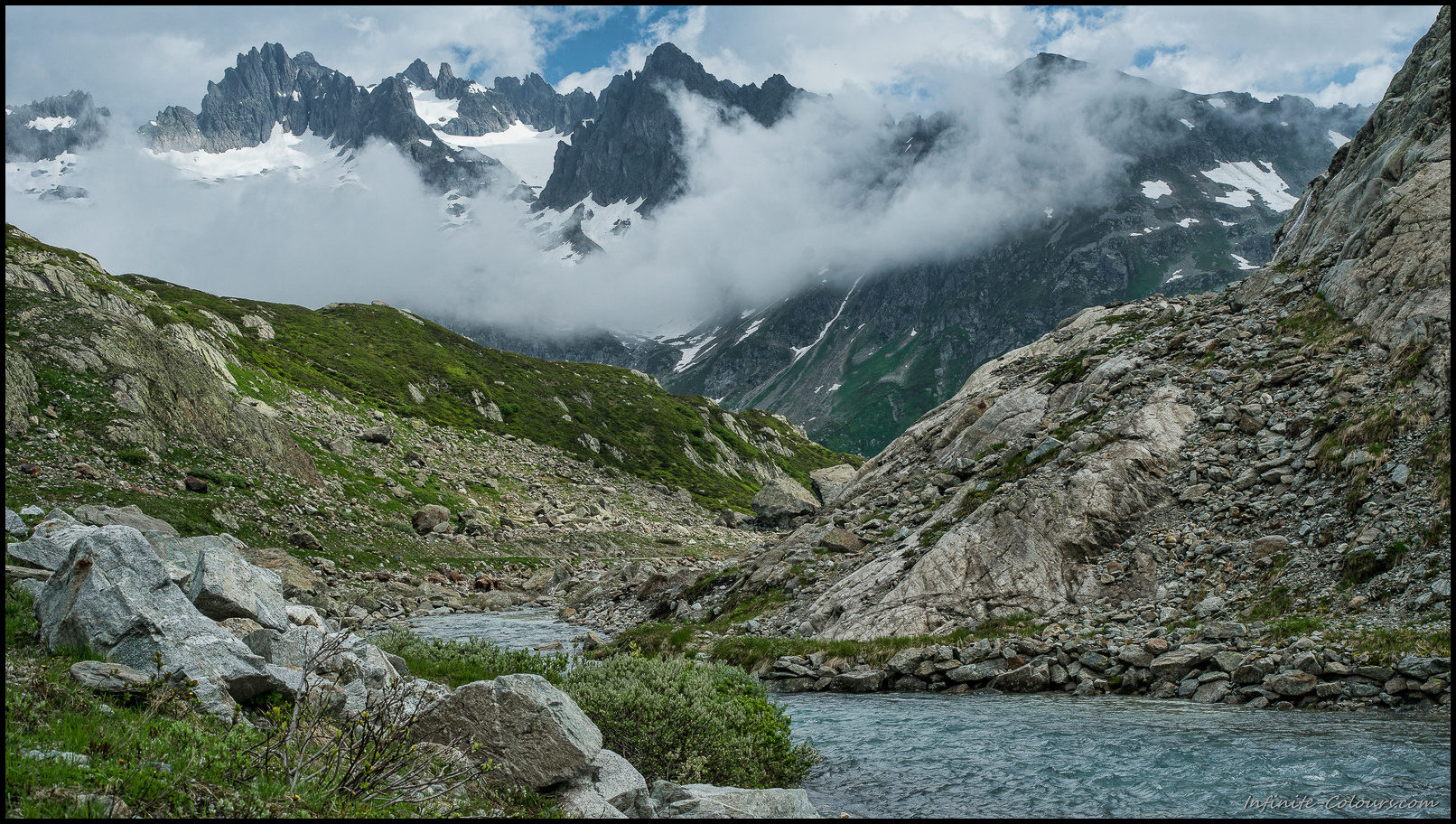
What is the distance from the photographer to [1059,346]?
4862 centimetres

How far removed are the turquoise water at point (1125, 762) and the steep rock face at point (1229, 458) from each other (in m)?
5.90

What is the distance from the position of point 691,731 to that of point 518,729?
469 centimetres

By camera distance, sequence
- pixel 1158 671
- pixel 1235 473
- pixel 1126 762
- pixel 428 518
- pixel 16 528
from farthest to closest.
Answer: pixel 428 518 < pixel 1235 473 < pixel 16 528 < pixel 1158 671 < pixel 1126 762

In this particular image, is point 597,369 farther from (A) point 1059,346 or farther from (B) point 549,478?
(A) point 1059,346

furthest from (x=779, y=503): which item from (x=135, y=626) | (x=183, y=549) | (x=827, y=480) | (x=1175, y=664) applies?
(x=135, y=626)

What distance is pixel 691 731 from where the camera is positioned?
14.9 m

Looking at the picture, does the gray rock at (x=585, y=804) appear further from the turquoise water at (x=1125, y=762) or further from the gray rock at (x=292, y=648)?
the gray rock at (x=292, y=648)

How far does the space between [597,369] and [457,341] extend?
41083 millimetres

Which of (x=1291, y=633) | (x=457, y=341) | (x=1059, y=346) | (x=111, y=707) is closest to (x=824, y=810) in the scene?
(x=111, y=707)

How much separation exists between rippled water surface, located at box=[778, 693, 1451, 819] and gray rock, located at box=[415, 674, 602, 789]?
547 centimetres

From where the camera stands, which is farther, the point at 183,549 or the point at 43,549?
the point at 183,549

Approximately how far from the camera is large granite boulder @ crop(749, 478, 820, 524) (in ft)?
390

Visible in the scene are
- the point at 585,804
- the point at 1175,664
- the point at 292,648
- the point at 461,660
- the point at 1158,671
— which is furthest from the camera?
the point at 461,660

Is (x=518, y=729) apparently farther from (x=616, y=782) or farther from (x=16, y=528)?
(x=16, y=528)
